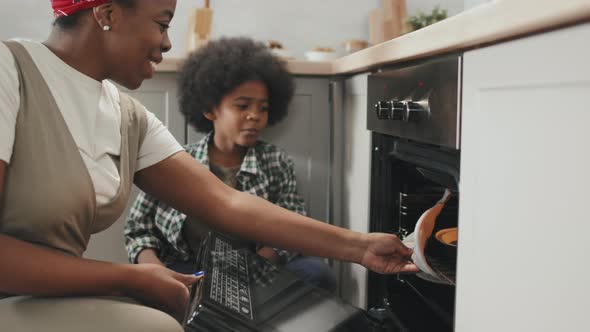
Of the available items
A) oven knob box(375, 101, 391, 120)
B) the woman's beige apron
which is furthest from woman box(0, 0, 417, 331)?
oven knob box(375, 101, 391, 120)

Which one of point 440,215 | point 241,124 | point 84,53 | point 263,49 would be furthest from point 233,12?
point 440,215

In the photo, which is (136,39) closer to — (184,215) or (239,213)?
(239,213)

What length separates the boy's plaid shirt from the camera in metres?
1.63

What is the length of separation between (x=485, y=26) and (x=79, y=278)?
2.14 ft

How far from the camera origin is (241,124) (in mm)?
1664

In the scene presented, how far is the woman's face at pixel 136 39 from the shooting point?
1.01m

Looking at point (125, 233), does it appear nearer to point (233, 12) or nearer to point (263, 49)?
point (263, 49)

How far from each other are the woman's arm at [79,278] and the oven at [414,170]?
1.41ft

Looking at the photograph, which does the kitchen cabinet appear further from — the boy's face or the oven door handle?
the oven door handle

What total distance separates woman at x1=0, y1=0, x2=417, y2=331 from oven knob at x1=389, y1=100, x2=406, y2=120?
228 millimetres

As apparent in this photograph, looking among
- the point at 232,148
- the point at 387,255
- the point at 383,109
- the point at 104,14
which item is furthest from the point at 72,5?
the point at 232,148

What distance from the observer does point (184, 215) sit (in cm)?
161

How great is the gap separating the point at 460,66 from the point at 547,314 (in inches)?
14.4

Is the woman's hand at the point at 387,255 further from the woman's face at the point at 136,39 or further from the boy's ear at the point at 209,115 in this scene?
the boy's ear at the point at 209,115
